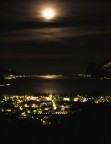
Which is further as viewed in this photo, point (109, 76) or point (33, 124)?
point (109, 76)

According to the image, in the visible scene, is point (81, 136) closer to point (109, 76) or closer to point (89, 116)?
point (89, 116)

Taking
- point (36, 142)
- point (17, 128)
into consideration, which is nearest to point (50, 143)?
point (36, 142)

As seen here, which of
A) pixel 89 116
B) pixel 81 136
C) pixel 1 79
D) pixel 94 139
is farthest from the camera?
pixel 1 79

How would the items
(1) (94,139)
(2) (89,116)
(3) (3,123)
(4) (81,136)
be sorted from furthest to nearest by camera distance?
1. (2) (89,116)
2. (3) (3,123)
3. (4) (81,136)
4. (1) (94,139)

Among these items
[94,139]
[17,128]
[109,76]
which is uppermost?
[109,76]

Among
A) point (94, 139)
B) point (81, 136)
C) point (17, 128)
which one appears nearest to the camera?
point (94, 139)

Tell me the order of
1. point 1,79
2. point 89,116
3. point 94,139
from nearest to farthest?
point 94,139, point 89,116, point 1,79

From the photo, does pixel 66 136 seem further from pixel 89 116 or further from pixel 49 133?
pixel 89 116

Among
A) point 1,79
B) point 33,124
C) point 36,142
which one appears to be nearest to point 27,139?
point 36,142

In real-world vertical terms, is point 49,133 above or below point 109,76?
below
